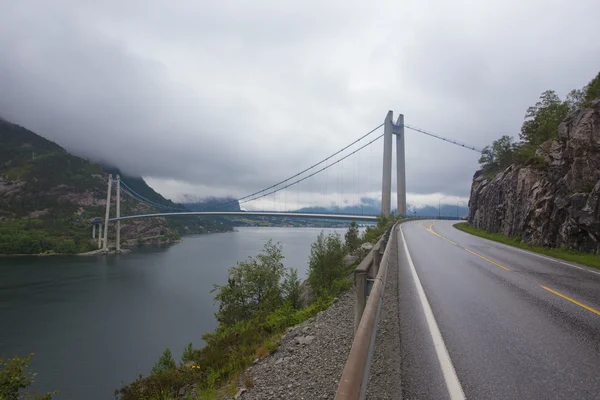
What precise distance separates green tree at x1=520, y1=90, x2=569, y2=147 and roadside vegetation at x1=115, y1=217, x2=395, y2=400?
23632mm

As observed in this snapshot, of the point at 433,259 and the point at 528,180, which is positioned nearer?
the point at 433,259

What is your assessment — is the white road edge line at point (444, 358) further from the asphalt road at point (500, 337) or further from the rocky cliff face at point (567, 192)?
the rocky cliff face at point (567, 192)

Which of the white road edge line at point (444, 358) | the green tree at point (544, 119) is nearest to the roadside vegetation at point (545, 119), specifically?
the green tree at point (544, 119)

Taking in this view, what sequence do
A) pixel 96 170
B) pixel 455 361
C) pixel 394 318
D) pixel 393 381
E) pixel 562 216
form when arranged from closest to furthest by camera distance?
1. pixel 393 381
2. pixel 455 361
3. pixel 394 318
4. pixel 562 216
5. pixel 96 170

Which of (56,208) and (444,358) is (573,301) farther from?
(56,208)

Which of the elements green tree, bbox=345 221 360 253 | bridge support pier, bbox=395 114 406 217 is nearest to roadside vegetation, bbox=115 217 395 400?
green tree, bbox=345 221 360 253

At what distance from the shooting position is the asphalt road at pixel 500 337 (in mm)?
2943

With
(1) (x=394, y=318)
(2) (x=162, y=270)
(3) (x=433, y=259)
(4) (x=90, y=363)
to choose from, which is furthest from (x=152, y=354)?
(2) (x=162, y=270)

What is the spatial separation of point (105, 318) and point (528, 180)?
35574 millimetres

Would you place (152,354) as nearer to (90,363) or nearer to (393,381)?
(90,363)

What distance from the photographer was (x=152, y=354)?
20.2m

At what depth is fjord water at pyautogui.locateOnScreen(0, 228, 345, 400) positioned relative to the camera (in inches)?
737

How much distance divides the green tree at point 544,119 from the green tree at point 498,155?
982 cm

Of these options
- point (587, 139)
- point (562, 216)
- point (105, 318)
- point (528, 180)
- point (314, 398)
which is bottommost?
point (105, 318)
